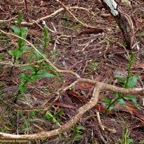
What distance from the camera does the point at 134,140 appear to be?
1.96 meters

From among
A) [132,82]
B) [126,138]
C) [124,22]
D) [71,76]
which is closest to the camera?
[126,138]

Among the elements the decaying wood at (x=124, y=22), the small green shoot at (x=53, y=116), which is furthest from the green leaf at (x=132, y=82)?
the decaying wood at (x=124, y=22)

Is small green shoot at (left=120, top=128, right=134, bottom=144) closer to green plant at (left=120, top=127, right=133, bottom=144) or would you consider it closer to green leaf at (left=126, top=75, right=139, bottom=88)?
green plant at (left=120, top=127, right=133, bottom=144)

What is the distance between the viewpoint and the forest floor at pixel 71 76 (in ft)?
6.40

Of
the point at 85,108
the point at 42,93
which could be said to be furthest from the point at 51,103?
the point at 85,108

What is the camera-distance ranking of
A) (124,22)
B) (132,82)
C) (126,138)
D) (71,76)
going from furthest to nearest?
1. (124,22)
2. (71,76)
3. (132,82)
4. (126,138)

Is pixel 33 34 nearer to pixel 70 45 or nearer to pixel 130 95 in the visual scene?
pixel 70 45

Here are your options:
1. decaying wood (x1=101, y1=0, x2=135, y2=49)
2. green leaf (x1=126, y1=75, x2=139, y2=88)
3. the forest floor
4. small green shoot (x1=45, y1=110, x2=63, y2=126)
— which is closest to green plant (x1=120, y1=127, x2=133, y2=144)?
the forest floor

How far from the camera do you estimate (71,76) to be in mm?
2334

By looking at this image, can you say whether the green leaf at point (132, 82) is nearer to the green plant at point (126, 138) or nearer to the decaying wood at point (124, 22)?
the green plant at point (126, 138)

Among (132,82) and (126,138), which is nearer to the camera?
(126,138)

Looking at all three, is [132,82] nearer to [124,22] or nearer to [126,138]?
[126,138]

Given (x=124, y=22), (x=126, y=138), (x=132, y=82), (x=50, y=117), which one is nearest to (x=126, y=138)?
(x=126, y=138)

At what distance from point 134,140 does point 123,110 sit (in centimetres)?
23
